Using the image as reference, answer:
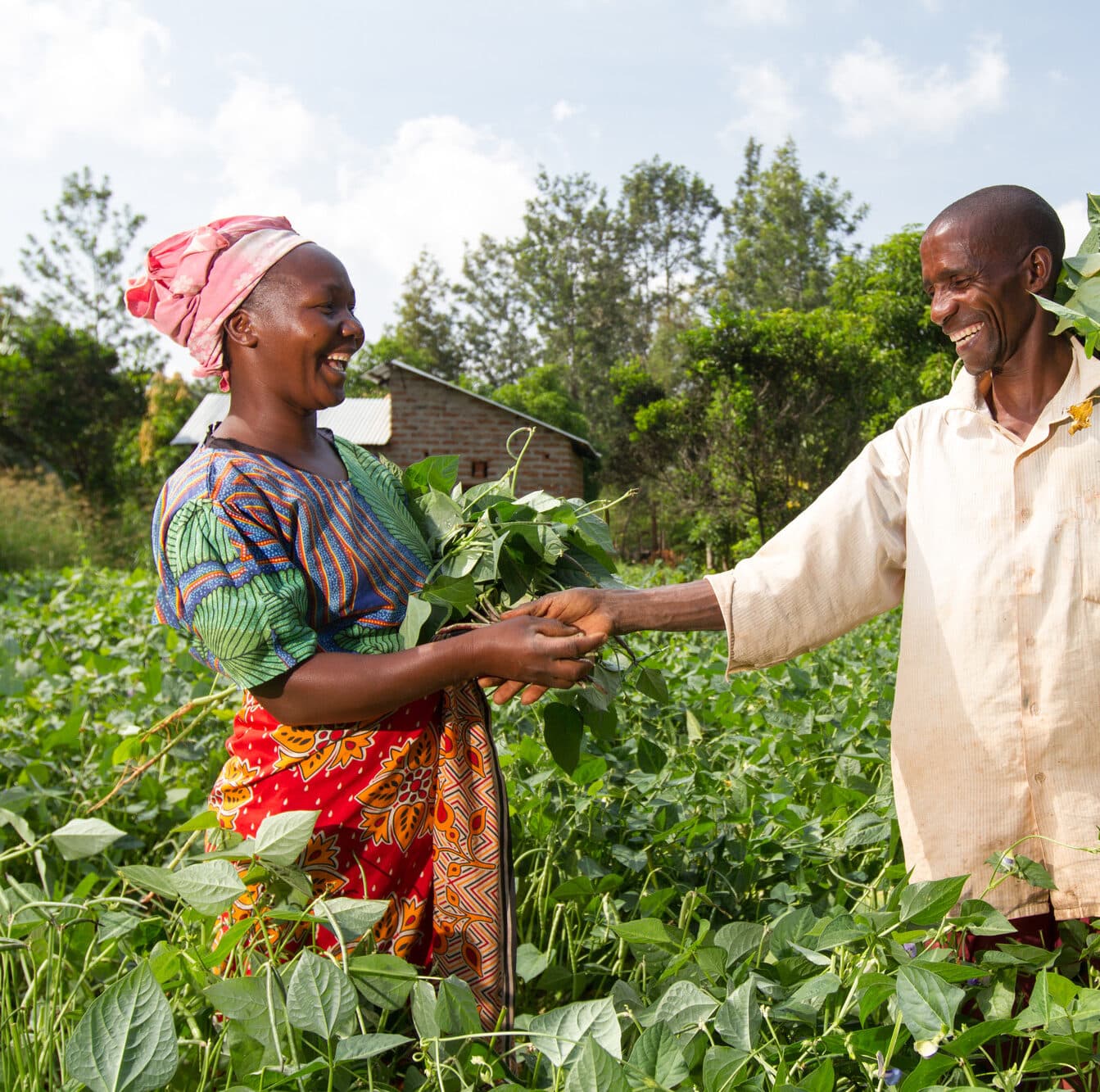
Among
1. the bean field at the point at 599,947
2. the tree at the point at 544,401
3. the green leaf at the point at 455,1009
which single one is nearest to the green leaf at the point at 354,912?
the bean field at the point at 599,947

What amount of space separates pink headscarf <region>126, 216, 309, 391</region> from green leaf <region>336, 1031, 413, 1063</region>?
35.4 inches

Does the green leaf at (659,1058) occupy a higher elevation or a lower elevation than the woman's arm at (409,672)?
lower

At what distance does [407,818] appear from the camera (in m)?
1.46

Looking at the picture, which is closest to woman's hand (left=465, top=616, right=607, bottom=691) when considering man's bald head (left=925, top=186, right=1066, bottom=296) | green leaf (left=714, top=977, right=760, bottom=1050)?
green leaf (left=714, top=977, right=760, bottom=1050)

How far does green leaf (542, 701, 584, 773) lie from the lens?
1668mm

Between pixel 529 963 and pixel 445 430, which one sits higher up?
pixel 445 430

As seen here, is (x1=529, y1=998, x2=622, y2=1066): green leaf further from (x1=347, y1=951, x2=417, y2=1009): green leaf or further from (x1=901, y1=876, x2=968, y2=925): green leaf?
(x1=901, y1=876, x2=968, y2=925): green leaf

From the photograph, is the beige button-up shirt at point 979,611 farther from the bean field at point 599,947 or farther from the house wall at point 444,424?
the house wall at point 444,424

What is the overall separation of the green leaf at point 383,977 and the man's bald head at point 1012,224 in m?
1.19

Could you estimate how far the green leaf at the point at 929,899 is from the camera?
1269 millimetres

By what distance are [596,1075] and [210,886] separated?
489 mm

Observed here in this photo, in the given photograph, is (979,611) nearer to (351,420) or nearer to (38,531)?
(38,531)

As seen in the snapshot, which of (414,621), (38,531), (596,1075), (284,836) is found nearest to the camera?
(596,1075)

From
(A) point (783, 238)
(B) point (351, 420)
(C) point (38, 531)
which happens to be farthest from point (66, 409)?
(A) point (783, 238)
